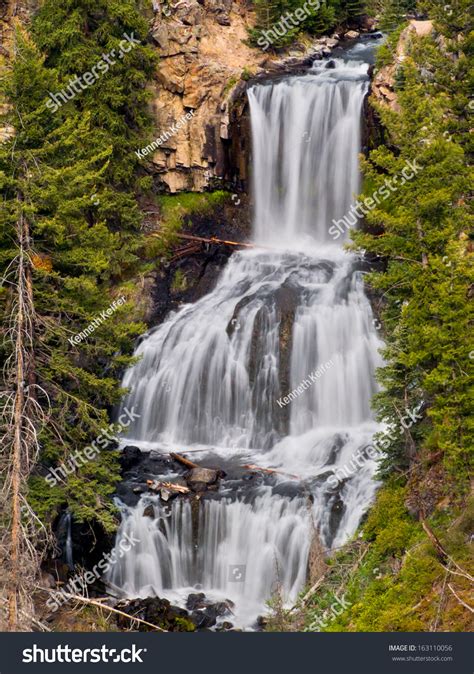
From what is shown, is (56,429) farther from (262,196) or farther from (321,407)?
(262,196)

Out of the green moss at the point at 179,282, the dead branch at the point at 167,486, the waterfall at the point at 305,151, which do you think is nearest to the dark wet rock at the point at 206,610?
the dead branch at the point at 167,486

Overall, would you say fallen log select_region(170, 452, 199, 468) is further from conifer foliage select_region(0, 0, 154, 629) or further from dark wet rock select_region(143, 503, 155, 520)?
conifer foliage select_region(0, 0, 154, 629)

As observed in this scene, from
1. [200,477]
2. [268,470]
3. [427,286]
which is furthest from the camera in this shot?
[268,470]

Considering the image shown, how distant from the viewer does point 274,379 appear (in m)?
24.1

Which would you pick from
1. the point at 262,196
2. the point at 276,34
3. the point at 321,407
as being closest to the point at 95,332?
the point at 321,407

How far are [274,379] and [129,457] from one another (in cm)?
478

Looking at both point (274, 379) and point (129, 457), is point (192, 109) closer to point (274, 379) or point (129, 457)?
point (274, 379)

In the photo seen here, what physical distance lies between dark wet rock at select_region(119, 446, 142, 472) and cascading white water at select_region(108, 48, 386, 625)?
2.93 ft

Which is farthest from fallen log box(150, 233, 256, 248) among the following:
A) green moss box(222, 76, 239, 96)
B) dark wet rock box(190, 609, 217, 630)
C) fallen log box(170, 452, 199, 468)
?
dark wet rock box(190, 609, 217, 630)

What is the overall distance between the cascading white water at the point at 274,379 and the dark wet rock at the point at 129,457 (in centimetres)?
89

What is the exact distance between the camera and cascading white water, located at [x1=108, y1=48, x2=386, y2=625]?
1959 centimetres

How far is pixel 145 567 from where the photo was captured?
1994cm

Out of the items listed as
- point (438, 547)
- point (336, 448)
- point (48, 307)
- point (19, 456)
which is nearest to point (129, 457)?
point (336, 448)

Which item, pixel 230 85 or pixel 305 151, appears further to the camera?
pixel 230 85
